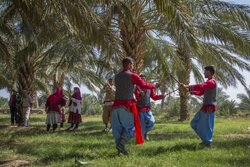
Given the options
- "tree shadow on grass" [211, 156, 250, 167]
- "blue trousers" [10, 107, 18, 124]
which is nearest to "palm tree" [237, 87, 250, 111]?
"blue trousers" [10, 107, 18, 124]

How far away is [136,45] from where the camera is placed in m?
12.8

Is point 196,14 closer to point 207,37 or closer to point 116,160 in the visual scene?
point 207,37

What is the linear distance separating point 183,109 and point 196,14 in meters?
8.23

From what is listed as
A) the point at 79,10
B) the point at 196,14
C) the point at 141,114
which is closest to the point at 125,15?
the point at 79,10

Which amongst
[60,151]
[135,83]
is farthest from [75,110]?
[135,83]

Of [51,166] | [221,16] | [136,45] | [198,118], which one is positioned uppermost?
[221,16]

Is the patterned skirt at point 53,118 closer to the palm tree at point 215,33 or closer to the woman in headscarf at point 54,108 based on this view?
the woman in headscarf at point 54,108

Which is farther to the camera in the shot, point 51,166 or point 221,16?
point 221,16

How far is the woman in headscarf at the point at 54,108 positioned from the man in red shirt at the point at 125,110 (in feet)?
20.2

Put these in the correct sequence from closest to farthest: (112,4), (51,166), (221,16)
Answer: (51,166) → (112,4) → (221,16)

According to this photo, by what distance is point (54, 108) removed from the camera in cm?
1341

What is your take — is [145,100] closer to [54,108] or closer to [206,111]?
[206,111]

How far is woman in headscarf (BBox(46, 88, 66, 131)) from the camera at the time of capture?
43.7 ft

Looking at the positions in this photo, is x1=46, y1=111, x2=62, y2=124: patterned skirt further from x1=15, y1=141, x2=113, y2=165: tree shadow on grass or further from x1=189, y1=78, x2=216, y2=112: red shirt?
x1=189, y1=78, x2=216, y2=112: red shirt
